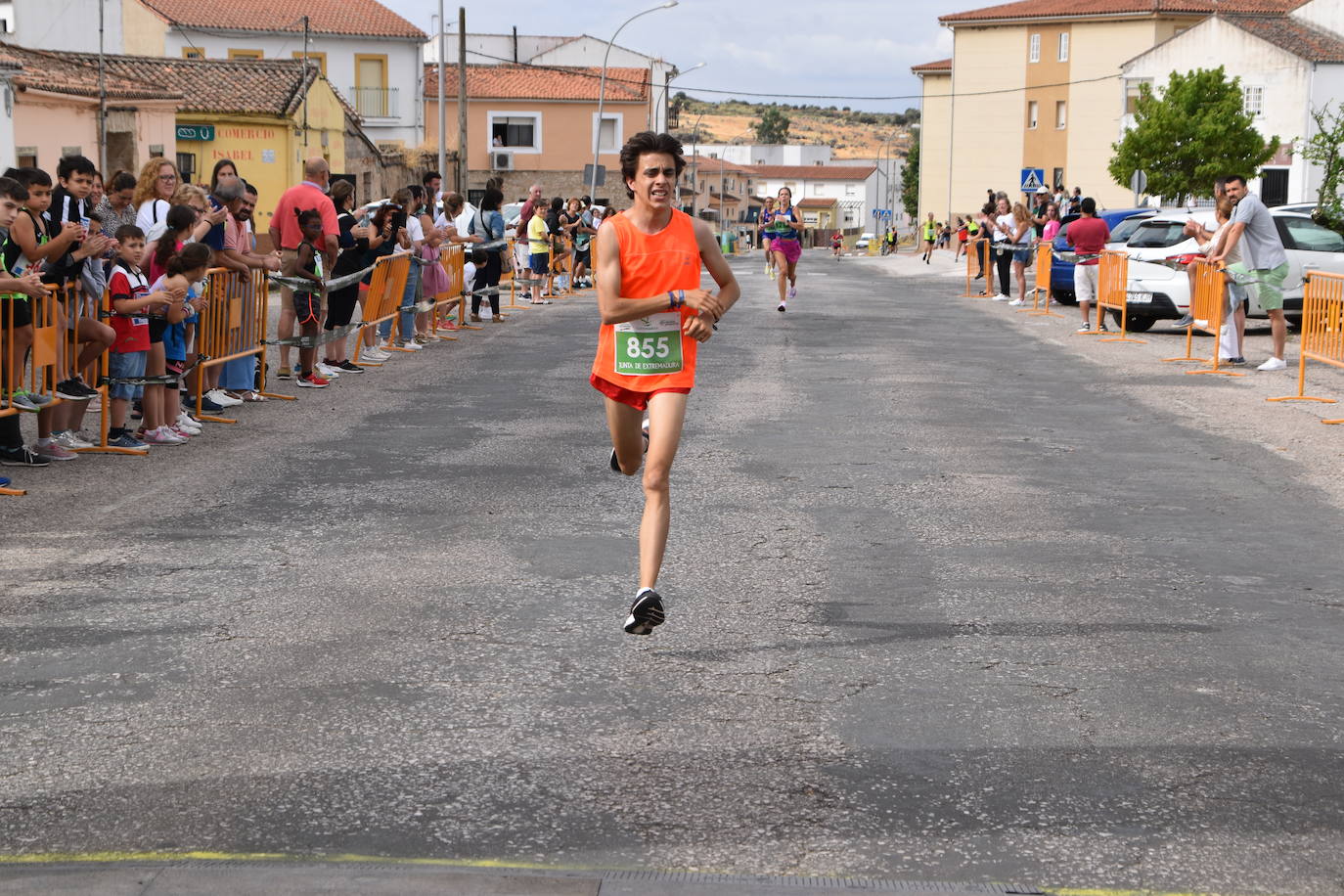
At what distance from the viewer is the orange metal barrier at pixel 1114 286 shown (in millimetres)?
21006

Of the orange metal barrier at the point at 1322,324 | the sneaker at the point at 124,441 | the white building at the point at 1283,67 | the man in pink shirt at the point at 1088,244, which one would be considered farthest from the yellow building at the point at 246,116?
the orange metal barrier at the point at 1322,324

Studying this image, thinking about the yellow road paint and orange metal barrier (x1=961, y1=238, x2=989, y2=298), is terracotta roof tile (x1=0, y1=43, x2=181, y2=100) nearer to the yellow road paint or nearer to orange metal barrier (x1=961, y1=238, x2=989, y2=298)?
orange metal barrier (x1=961, y1=238, x2=989, y2=298)

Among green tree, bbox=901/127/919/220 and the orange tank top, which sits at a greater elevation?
green tree, bbox=901/127/919/220

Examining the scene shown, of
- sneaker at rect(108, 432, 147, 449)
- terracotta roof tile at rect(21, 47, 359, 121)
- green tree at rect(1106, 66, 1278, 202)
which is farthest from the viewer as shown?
green tree at rect(1106, 66, 1278, 202)

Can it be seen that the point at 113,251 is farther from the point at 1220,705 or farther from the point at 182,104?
the point at 182,104

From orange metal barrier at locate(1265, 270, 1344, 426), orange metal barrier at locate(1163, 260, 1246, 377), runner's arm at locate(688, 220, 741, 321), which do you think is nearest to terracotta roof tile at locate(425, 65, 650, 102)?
orange metal barrier at locate(1163, 260, 1246, 377)

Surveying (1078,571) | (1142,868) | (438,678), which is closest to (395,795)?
(438,678)

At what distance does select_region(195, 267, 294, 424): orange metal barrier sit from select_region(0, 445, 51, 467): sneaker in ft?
6.96

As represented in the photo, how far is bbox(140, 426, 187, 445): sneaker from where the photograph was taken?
1136 centimetres

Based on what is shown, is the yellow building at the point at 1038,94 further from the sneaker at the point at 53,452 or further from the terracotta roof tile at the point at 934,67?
the sneaker at the point at 53,452

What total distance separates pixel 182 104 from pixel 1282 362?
106ft

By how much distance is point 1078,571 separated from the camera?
769 centimetres

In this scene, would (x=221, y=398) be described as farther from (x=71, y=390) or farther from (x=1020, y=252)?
(x=1020, y=252)

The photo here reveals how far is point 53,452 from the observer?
1061 cm
